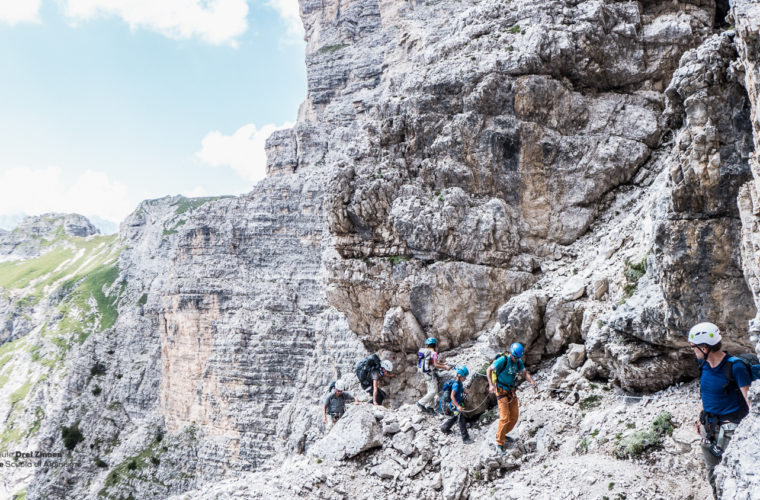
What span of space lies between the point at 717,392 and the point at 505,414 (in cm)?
474

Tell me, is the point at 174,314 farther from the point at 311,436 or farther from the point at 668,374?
the point at 668,374

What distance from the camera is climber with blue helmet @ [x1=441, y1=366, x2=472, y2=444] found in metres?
12.2

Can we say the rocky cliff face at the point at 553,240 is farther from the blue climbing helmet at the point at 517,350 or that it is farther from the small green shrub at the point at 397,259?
the blue climbing helmet at the point at 517,350

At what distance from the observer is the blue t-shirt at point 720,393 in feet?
21.2

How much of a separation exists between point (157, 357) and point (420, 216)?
67.6 m

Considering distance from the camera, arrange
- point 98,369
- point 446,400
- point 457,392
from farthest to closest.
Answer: point 98,369
point 446,400
point 457,392

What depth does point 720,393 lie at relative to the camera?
655 cm

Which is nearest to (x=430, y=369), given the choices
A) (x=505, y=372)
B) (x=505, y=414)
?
(x=505, y=414)

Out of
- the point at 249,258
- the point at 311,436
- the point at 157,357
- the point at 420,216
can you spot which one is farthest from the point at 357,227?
the point at 157,357

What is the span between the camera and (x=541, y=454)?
401 inches

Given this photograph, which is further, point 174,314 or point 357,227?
point 174,314

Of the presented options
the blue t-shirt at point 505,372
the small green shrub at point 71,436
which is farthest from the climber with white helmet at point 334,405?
the small green shrub at point 71,436

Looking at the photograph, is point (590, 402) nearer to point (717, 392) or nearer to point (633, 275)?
point (633, 275)

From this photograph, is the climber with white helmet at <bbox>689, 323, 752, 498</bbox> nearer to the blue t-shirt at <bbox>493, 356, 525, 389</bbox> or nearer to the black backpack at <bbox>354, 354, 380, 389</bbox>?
the blue t-shirt at <bbox>493, 356, 525, 389</bbox>
